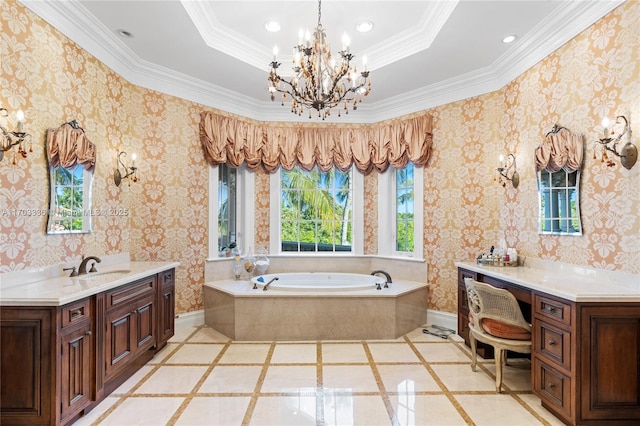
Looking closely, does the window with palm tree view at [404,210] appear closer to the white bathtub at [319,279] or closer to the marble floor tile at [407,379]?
the white bathtub at [319,279]

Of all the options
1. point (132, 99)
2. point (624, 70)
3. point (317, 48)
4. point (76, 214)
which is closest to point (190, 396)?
point (76, 214)

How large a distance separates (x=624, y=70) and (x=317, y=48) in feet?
7.17

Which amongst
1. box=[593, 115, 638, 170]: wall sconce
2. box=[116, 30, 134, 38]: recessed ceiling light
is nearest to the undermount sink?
box=[116, 30, 134, 38]: recessed ceiling light

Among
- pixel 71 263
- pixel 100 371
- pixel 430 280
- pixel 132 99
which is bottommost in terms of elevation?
pixel 100 371

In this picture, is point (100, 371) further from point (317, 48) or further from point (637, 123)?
point (637, 123)

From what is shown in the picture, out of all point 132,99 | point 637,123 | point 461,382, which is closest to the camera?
point 637,123

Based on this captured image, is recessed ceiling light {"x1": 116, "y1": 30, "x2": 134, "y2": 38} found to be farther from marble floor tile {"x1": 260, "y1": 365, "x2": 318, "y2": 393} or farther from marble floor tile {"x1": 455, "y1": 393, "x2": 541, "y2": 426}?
marble floor tile {"x1": 455, "y1": 393, "x2": 541, "y2": 426}

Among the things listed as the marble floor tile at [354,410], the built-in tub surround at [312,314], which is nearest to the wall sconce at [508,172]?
the built-in tub surround at [312,314]

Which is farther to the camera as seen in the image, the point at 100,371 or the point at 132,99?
the point at 132,99

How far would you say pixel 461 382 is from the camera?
277cm

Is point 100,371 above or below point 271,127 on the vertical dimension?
below

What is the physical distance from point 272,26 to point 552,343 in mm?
3549

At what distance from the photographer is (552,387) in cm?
231

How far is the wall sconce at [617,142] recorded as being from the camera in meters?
2.27
